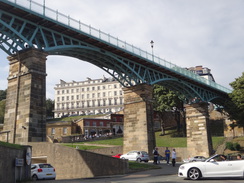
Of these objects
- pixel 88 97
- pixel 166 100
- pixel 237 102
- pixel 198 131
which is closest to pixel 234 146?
pixel 237 102

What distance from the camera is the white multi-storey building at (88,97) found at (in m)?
110

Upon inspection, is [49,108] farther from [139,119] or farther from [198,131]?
[139,119]

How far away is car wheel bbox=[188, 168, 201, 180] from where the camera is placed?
1305cm

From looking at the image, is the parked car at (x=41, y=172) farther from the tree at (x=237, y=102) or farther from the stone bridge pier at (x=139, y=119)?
the tree at (x=237, y=102)

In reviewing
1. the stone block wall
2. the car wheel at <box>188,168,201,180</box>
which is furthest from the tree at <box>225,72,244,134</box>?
the car wheel at <box>188,168,201,180</box>

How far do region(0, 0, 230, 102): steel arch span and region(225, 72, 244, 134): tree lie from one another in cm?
307

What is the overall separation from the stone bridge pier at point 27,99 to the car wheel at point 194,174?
11.6m

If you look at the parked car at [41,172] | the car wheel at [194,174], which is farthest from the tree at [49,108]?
the car wheel at [194,174]

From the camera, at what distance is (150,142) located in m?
31.1

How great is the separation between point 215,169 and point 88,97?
10218 centimetres

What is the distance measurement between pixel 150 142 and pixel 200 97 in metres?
15.7

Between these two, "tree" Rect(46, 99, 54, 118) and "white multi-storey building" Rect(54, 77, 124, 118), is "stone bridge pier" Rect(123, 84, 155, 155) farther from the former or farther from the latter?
"tree" Rect(46, 99, 54, 118)

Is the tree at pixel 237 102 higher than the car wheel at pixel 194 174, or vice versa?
the tree at pixel 237 102

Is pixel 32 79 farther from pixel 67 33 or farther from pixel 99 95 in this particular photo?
pixel 99 95
